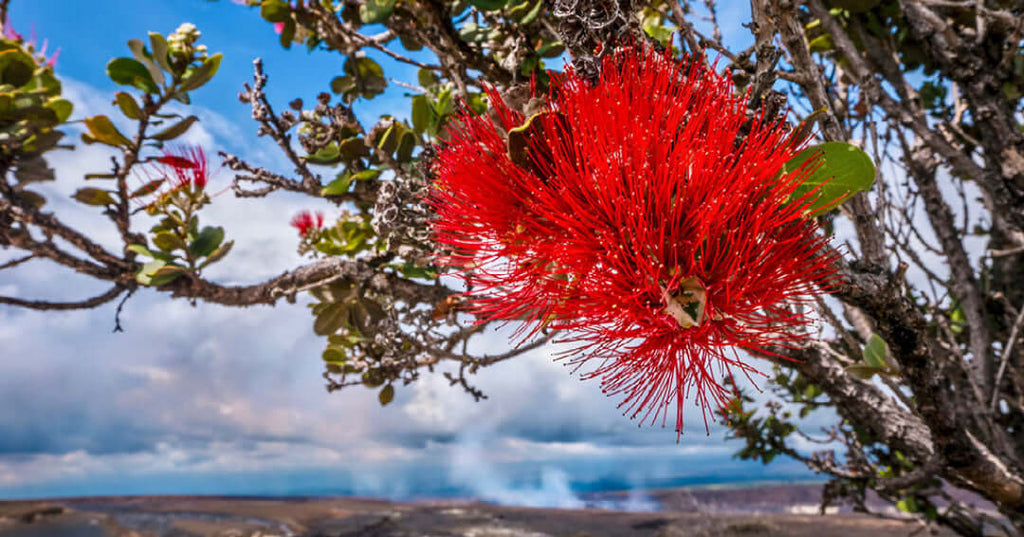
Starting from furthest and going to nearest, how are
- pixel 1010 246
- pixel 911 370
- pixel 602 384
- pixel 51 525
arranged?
pixel 51 525 → pixel 1010 246 → pixel 911 370 → pixel 602 384

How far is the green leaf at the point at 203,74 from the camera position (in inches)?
50.0

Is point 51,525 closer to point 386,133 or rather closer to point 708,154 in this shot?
point 386,133

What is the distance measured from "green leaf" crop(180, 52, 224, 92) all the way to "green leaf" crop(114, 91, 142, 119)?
110mm

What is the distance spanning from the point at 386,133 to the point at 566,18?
1.76ft

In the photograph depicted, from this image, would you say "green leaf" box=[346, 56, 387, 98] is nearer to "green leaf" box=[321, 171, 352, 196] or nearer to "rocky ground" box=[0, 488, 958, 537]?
"green leaf" box=[321, 171, 352, 196]

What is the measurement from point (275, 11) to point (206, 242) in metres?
0.59

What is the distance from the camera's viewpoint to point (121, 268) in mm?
1353

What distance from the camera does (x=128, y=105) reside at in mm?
1268

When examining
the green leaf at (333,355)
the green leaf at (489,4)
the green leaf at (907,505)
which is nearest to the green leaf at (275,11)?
the green leaf at (489,4)

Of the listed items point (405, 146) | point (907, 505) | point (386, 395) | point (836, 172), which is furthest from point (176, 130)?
point (907, 505)

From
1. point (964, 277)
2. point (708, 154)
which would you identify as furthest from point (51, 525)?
point (964, 277)

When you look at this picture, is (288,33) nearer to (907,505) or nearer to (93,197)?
(93,197)

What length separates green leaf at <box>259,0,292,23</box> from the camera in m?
1.31

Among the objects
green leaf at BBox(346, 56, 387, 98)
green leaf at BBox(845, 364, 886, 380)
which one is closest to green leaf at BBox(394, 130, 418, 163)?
green leaf at BBox(346, 56, 387, 98)
